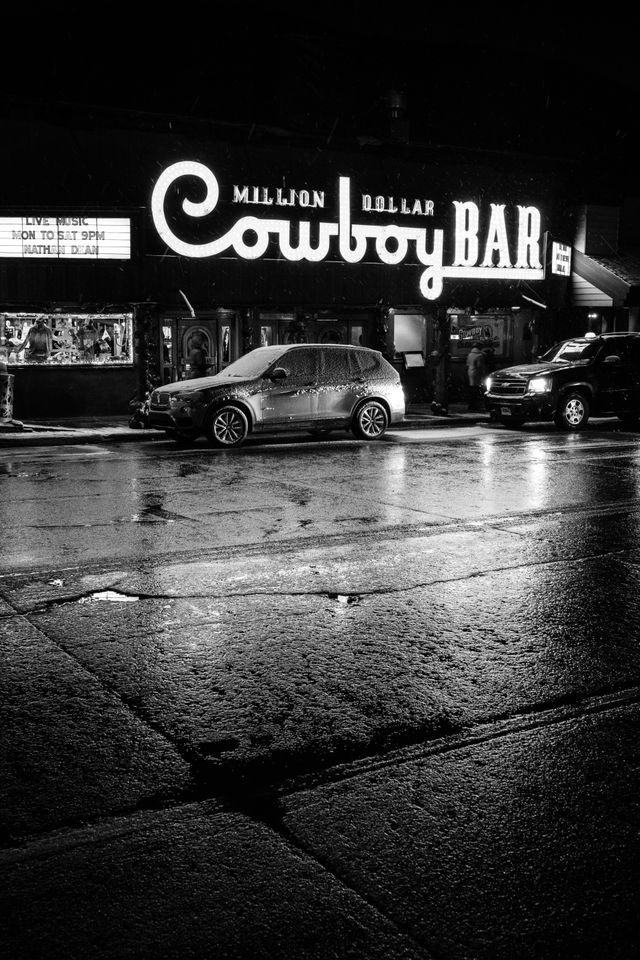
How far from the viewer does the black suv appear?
63.2 feet

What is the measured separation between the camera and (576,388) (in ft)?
64.0

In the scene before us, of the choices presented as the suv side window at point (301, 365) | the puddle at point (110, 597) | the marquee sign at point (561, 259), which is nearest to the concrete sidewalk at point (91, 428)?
the suv side window at point (301, 365)

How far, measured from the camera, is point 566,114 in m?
37.3

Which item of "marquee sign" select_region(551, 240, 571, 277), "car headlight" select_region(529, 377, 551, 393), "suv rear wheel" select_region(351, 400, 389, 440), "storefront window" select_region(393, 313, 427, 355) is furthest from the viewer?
"marquee sign" select_region(551, 240, 571, 277)

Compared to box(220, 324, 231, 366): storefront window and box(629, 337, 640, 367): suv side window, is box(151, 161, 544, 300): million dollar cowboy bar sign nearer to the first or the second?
box(220, 324, 231, 366): storefront window

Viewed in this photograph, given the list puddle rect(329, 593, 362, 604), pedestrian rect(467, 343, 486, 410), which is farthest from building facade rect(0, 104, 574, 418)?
puddle rect(329, 593, 362, 604)

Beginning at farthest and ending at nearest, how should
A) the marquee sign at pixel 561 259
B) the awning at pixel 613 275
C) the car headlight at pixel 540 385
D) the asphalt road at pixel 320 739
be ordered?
the marquee sign at pixel 561 259 < the awning at pixel 613 275 < the car headlight at pixel 540 385 < the asphalt road at pixel 320 739

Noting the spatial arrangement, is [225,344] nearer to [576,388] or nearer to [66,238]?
[66,238]

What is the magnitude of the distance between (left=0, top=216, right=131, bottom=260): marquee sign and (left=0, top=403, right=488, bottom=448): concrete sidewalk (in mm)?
3581

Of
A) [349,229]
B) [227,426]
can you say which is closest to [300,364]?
[227,426]

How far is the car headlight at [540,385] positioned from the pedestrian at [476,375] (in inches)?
154

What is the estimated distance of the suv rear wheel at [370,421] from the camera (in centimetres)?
1733

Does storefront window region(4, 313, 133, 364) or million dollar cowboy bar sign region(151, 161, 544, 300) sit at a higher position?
million dollar cowboy bar sign region(151, 161, 544, 300)

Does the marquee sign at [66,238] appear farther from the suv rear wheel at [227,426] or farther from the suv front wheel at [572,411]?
the suv front wheel at [572,411]
